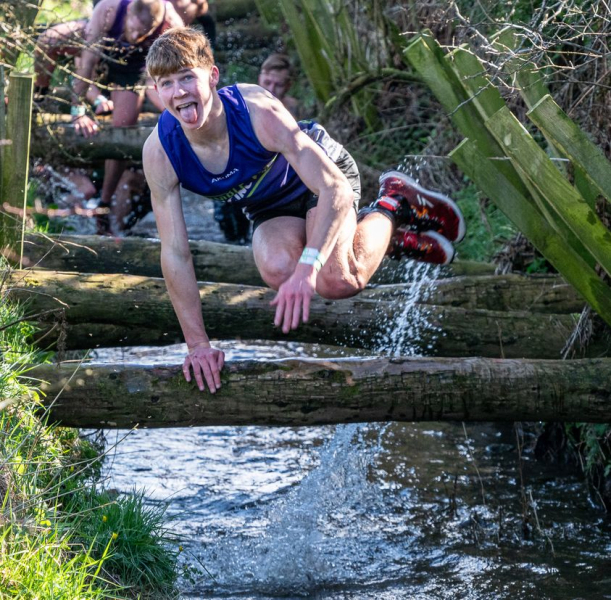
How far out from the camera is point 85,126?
7.65 m

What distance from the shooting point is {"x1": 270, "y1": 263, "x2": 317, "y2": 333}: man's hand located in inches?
135

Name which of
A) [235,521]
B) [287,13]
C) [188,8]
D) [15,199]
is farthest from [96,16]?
[235,521]

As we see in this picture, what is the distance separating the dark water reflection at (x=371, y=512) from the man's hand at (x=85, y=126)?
305 centimetres

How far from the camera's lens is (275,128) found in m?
4.18

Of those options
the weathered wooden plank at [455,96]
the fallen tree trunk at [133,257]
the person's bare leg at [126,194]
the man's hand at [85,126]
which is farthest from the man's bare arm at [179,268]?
the person's bare leg at [126,194]

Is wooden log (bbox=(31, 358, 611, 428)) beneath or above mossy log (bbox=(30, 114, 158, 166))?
above

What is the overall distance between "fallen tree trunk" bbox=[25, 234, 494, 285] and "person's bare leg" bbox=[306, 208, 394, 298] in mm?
1051

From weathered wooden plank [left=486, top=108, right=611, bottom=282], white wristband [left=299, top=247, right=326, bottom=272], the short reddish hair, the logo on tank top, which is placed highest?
the short reddish hair

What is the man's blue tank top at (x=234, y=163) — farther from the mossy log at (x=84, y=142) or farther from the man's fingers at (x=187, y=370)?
the mossy log at (x=84, y=142)

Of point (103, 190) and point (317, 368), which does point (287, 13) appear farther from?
point (317, 368)

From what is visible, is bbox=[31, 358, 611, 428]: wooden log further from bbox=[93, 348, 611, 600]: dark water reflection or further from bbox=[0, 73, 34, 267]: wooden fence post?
bbox=[0, 73, 34, 267]: wooden fence post

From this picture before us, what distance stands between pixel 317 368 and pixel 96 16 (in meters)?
5.11

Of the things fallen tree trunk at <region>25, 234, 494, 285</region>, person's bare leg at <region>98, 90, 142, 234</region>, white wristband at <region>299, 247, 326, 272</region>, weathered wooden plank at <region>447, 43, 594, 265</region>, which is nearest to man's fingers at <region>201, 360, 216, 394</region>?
white wristband at <region>299, 247, 326, 272</region>

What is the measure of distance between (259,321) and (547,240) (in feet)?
4.86
